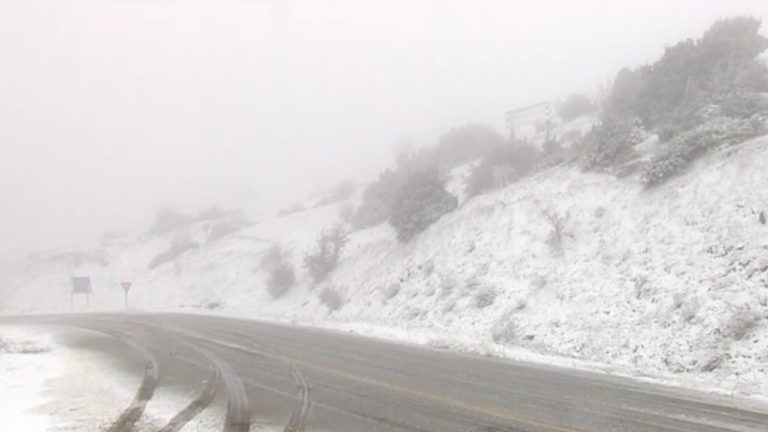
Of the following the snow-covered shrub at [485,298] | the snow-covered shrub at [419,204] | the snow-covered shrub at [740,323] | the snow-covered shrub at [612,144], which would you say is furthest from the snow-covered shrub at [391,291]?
the snow-covered shrub at [740,323]

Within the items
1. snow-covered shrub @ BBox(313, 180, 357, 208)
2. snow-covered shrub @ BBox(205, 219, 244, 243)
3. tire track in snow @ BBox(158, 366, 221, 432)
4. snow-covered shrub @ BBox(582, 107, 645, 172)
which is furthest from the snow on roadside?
snow-covered shrub @ BBox(313, 180, 357, 208)

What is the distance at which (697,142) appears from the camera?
19.4m

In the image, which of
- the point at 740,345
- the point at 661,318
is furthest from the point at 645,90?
the point at 740,345

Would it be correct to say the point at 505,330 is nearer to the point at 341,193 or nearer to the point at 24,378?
the point at 24,378

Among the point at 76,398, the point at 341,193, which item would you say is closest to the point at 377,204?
the point at 341,193

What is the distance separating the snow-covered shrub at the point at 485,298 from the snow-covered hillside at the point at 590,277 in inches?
1.7

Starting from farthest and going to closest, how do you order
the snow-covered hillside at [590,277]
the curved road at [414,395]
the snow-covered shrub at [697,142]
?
the snow-covered shrub at [697,142], the snow-covered hillside at [590,277], the curved road at [414,395]

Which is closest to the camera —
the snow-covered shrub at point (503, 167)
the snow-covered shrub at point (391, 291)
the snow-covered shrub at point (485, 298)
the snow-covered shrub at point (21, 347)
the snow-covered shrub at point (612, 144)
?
the snow-covered shrub at point (21, 347)

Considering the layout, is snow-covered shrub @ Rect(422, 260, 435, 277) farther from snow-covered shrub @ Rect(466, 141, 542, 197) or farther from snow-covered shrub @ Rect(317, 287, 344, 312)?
snow-covered shrub @ Rect(466, 141, 542, 197)

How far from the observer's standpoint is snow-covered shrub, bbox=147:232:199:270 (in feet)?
179

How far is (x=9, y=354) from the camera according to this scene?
57.5 feet

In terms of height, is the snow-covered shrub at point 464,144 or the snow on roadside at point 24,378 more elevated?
the snow-covered shrub at point 464,144

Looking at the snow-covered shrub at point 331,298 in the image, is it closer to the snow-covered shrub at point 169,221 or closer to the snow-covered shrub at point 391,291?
the snow-covered shrub at point 391,291

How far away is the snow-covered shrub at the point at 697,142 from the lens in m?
18.9
